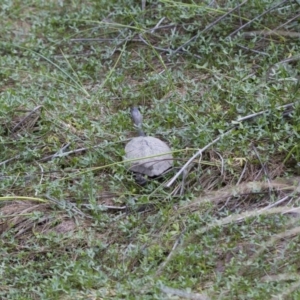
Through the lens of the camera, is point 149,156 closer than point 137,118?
Yes

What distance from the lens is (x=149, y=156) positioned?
3.84 m

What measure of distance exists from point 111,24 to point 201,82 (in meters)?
0.82

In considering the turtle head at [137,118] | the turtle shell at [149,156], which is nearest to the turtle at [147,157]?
the turtle shell at [149,156]

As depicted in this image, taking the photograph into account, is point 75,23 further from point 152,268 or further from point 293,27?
point 152,268

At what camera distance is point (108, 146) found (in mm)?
4051

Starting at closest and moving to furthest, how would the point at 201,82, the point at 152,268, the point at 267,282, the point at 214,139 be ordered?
the point at 267,282 < the point at 152,268 < the point at 214,139 < the point at 201,82

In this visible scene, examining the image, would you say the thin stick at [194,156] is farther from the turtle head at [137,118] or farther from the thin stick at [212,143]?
the turtle head at [137,118]

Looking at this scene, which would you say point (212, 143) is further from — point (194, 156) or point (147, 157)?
point (147, 157)

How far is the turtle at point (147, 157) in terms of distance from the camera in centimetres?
385

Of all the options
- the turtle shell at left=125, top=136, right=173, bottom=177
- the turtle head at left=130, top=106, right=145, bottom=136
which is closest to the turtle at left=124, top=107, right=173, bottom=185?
the turtle shell at left=125, top=136, right=173, bottom=177

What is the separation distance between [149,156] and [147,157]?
0.02 m

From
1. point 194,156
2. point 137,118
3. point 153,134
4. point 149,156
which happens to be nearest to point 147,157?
point 149,156

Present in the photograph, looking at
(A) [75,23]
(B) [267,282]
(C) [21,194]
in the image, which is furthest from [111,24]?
(B) [267,282]

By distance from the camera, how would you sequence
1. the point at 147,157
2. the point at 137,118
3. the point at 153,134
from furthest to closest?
the point at 137,118 → the point at 153,134 → the point at 147,157
